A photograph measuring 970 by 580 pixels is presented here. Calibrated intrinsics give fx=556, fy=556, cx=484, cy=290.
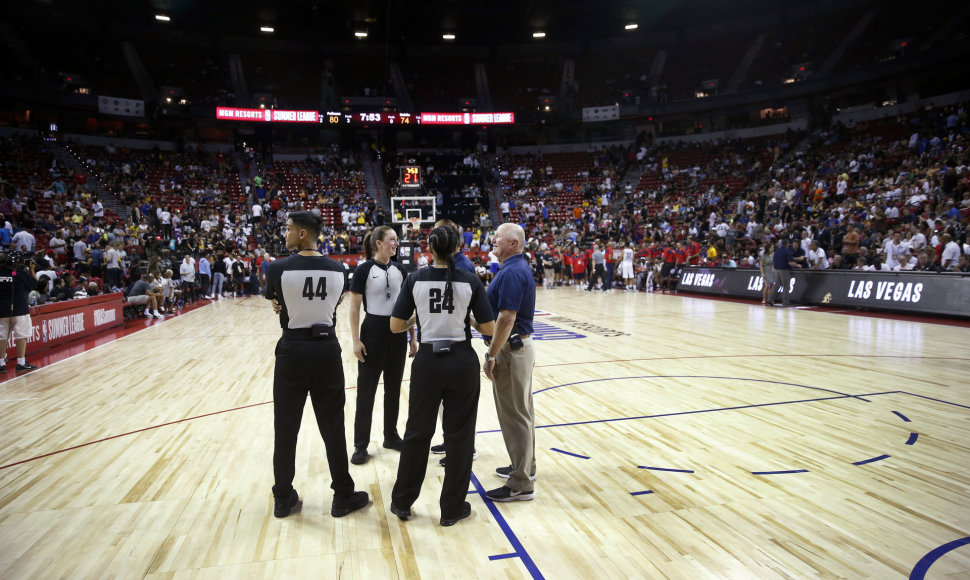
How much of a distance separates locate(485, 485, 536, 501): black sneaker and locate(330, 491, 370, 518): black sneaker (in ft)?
2.72

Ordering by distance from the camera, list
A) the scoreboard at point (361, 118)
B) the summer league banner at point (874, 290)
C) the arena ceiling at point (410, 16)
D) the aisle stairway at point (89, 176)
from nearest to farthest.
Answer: the summer league banner at point (874, 290)
the aisle stairway at point (89, 176)
the arena ceiling at point (410, 16)
the scoreboard at point (361, 118)

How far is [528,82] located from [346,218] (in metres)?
17.9

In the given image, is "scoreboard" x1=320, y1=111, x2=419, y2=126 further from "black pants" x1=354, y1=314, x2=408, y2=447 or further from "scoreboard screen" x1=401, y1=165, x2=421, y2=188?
"black pants" x1=354, y1=314, x2=408, y2=447

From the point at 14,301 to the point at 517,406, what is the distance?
800cm

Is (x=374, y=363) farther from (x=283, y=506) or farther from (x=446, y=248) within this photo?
(x=446, y=248)

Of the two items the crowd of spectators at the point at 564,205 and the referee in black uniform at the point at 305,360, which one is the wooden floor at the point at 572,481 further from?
the crowd of spectators at the point at 564,205

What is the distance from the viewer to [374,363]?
4.45 m

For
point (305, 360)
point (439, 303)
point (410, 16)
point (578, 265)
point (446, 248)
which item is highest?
point (410, 16)

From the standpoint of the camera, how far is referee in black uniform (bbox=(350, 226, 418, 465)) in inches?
175

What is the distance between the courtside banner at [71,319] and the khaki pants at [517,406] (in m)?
9.25

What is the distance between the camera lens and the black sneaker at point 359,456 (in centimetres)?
449

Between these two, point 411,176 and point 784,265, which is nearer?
point 784,265

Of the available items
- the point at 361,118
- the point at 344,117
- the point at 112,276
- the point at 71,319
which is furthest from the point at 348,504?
the point at 344,117

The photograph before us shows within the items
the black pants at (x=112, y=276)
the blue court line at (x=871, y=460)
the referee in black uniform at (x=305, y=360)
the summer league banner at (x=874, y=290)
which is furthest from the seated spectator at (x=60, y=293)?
the summer league banner at (x=874, y=290)
